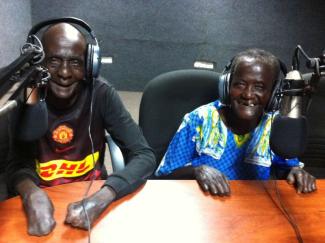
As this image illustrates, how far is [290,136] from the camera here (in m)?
0.83

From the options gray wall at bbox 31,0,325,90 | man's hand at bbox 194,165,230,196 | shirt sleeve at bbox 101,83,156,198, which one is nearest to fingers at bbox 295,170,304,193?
man's hand at bbox 194,165,230,196

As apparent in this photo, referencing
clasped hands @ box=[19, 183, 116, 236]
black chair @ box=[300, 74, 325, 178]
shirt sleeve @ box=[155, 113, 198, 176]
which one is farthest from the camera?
black chair @ box=[300, 74, 325, 178]

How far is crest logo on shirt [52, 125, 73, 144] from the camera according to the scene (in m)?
1.25

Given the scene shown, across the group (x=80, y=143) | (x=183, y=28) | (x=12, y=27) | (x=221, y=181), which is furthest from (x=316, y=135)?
(x=12, y=27)

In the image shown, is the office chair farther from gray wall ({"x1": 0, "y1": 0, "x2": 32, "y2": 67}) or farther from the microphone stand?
gray wall ({"x1": 0, "y1": 0, "x2": 32, "y2": 67})

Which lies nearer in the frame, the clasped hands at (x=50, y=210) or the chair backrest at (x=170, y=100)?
the clasped hands at (x=50, y=210)

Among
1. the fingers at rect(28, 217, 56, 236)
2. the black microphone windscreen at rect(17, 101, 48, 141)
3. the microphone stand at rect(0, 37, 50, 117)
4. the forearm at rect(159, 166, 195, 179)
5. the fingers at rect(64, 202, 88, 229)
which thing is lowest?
the forearm at rect(159, 166, 195, 179)

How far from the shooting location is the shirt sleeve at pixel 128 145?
1071 mm

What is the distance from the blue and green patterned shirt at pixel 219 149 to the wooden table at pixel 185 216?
8.4 inches

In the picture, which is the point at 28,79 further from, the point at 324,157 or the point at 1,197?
the point at 324,157

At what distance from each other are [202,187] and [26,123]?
554 mm

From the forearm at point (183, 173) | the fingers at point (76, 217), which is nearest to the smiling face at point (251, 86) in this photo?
the forearm at point (183, 173)

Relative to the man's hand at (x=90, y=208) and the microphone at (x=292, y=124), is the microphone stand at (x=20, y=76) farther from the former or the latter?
the microphone at (x=292, y=124)

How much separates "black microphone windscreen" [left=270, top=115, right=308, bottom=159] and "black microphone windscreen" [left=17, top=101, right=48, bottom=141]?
517 millimetres
